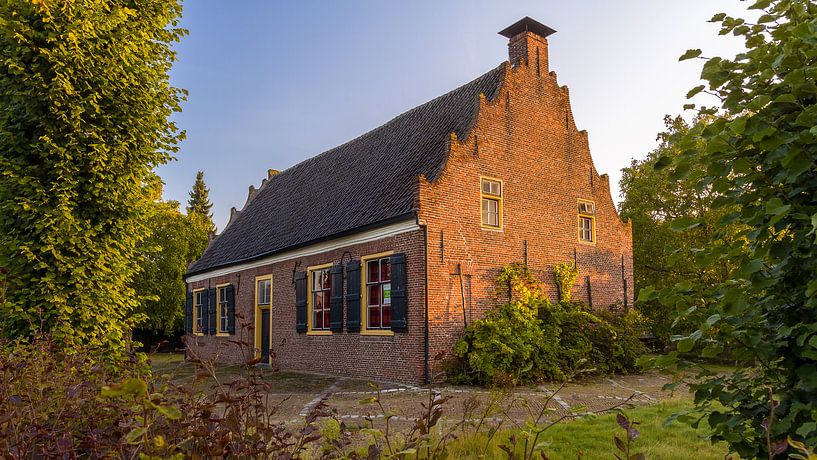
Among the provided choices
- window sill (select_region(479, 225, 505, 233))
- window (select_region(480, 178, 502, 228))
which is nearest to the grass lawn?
window sill (select_region(479, 225, 505, 233))

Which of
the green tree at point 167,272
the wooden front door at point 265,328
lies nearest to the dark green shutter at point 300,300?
the wooden front door at point 265,328

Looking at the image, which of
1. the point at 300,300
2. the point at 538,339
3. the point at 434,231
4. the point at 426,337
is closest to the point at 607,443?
the point at 426,337

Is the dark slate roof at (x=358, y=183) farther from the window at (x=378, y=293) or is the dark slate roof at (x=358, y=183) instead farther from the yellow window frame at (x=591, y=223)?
the yellow window frame at (x=591, y=223)

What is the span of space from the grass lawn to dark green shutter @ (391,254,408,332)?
5.82 m

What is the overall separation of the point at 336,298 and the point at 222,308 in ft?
28.7

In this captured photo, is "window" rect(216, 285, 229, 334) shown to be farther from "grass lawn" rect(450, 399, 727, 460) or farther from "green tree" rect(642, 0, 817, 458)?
"green tree" rect(642, 0, 817, 458)

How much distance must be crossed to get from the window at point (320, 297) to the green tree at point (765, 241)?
13869mm

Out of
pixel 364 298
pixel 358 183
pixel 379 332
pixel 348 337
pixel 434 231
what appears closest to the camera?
pixel 434 231

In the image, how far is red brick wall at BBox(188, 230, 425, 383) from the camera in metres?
13.1

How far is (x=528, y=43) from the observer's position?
16391 mm

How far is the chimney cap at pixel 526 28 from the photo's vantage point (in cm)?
1650

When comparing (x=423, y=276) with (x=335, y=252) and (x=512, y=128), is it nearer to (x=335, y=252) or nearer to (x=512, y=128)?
(x=335, y=252)

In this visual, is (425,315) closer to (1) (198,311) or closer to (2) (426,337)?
(2) (426,337)

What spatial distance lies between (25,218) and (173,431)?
329 inches
